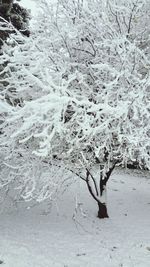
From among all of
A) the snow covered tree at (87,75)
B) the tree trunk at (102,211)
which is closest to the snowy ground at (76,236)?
the tree trunk at (102,211)

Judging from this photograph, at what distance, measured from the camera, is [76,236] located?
29.2 ft

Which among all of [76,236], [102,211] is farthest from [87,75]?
[102,211]

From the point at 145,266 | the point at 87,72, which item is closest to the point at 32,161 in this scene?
the point at 87,72

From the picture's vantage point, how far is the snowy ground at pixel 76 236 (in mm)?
7199

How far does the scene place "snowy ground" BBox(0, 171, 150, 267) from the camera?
7.20 metres

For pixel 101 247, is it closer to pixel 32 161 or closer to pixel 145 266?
pixel 145 266

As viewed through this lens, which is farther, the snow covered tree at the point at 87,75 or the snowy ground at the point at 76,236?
the snowy ground at the point at 76,236

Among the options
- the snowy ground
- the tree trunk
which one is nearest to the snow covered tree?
the snowy ground

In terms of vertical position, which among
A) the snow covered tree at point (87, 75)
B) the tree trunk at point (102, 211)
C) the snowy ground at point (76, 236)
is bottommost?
the snowy ground at point (76, 236)

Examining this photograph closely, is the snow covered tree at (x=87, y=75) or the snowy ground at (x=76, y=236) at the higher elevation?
the snow covered tree at (x=87, y=75)

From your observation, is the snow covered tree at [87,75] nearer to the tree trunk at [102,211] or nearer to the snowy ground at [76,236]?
the snowy ground at [76,236]

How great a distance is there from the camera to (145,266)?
→ 687cm

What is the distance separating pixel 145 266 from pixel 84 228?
2.95m

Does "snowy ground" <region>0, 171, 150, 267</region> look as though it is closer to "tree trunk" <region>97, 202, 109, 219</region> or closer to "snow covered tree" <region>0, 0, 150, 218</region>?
"tree trunk" <region>97, 202, 109, 219</region>
